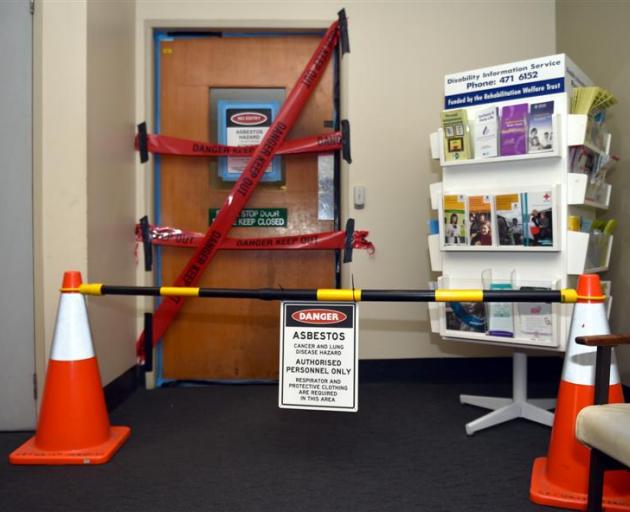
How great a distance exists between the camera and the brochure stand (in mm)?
2246

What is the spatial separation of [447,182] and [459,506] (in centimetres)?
149

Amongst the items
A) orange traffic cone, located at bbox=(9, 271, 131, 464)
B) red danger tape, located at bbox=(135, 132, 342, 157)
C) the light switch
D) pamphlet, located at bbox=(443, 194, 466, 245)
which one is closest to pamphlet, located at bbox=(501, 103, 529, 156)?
pamphlet, located at bbox=(443, 194, 466, 245)

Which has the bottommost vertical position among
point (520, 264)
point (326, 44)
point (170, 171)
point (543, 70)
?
point (520, 264)

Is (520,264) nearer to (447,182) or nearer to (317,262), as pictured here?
(447,182)

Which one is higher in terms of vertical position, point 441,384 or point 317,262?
point 317,262

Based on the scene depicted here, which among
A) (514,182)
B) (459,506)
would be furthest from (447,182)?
A: (459,506)

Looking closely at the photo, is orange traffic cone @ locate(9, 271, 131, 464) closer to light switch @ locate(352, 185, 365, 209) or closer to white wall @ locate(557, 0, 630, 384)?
light switch @ locate(352, 185, 365, 209)

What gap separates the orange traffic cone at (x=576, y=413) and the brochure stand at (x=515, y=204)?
50 cm

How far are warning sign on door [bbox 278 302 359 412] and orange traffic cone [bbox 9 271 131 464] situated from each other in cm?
84

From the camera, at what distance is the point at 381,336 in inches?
128

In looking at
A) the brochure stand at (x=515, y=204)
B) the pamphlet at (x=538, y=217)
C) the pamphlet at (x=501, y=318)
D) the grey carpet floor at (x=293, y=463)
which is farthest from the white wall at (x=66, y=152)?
the pamphlet at (x=538, y=217)

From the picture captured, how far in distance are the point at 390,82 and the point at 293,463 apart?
2313 mm

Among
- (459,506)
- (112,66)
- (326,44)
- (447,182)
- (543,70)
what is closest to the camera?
(459,506)

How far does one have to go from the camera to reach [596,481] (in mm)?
1473
